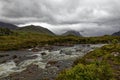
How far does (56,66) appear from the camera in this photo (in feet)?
125

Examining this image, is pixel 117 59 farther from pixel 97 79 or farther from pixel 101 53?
pixel 97 79

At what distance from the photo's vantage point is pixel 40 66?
39438 millimetres

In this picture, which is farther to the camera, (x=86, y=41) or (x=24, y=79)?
(x=86, y=41)

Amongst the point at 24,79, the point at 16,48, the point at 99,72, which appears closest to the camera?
the point at 99,72

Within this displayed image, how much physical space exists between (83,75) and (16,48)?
70.9 meters

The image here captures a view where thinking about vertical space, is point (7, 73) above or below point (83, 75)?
below

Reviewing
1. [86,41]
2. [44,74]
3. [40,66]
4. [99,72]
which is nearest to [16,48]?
[86,41]

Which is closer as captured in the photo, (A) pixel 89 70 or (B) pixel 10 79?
(A) pixel 89 70

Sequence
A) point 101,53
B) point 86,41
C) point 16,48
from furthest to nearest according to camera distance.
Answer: point 86,41 → point 16,48 → point 101,53

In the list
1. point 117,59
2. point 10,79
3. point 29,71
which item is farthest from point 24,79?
point 117,59

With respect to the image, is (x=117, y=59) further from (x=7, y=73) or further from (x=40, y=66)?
(x=7, y=73)

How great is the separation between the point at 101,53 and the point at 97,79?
74.8ft

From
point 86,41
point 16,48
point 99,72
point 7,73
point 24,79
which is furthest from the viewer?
point 86,41

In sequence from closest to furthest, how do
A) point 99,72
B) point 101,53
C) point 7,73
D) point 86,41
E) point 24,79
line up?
point 99,72 → point 24,79 → point 7,73 → point 101,53 → point 86,41
